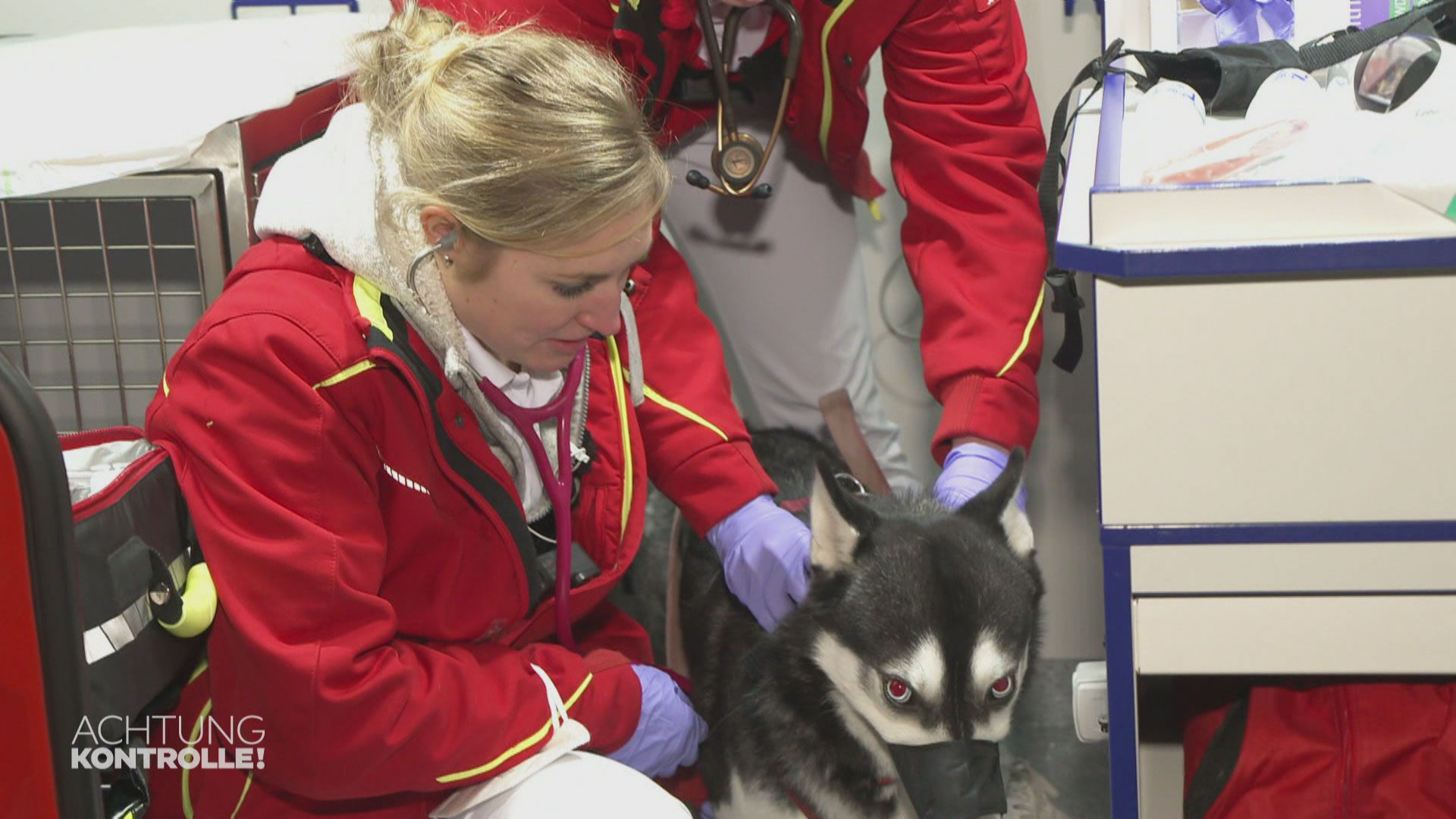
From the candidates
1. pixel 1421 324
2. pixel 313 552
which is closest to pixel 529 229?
pixel 313 552

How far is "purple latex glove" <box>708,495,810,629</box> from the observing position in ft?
5.11

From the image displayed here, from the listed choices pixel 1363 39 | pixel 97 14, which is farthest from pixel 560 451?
pixel 97 14

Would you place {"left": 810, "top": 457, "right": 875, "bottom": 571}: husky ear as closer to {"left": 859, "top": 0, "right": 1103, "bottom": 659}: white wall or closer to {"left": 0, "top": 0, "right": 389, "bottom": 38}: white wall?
{"left": 859, "top": 0, "right": 1103, "bottom": 659}: white wall

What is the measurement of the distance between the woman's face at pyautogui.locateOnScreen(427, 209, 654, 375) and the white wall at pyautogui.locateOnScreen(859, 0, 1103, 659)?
3.86 ft

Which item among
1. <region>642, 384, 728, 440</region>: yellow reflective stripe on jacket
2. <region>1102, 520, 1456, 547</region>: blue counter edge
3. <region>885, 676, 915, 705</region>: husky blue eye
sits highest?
<region>642, 384, 728, 440</region>: yellow reflective stripe on jacket

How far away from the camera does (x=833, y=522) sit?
1.40 m

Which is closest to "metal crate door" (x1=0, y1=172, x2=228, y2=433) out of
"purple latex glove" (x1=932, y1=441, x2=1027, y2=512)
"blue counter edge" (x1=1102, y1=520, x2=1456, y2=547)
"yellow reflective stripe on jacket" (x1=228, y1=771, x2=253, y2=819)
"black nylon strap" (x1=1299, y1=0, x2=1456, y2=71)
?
"yellow reflective stripe on jacket" (x1=228, y1=771, x2=253, y2=819)

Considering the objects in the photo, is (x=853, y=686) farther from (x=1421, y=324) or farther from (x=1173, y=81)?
(x=1173, y=81)

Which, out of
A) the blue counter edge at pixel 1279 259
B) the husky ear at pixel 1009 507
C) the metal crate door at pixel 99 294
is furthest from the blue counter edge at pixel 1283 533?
the metal crate door at pixel 99 294

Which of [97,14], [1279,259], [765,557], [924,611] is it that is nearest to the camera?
[1279,259]

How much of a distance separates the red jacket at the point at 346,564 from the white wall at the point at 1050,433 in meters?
1.21

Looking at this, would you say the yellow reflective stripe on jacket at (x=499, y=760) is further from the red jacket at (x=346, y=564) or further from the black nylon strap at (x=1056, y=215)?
the black nylon strap at (x=1056, y=215)

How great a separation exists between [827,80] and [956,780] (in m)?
1.00

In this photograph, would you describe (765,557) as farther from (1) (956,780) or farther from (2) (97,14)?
(2) (97,14)
